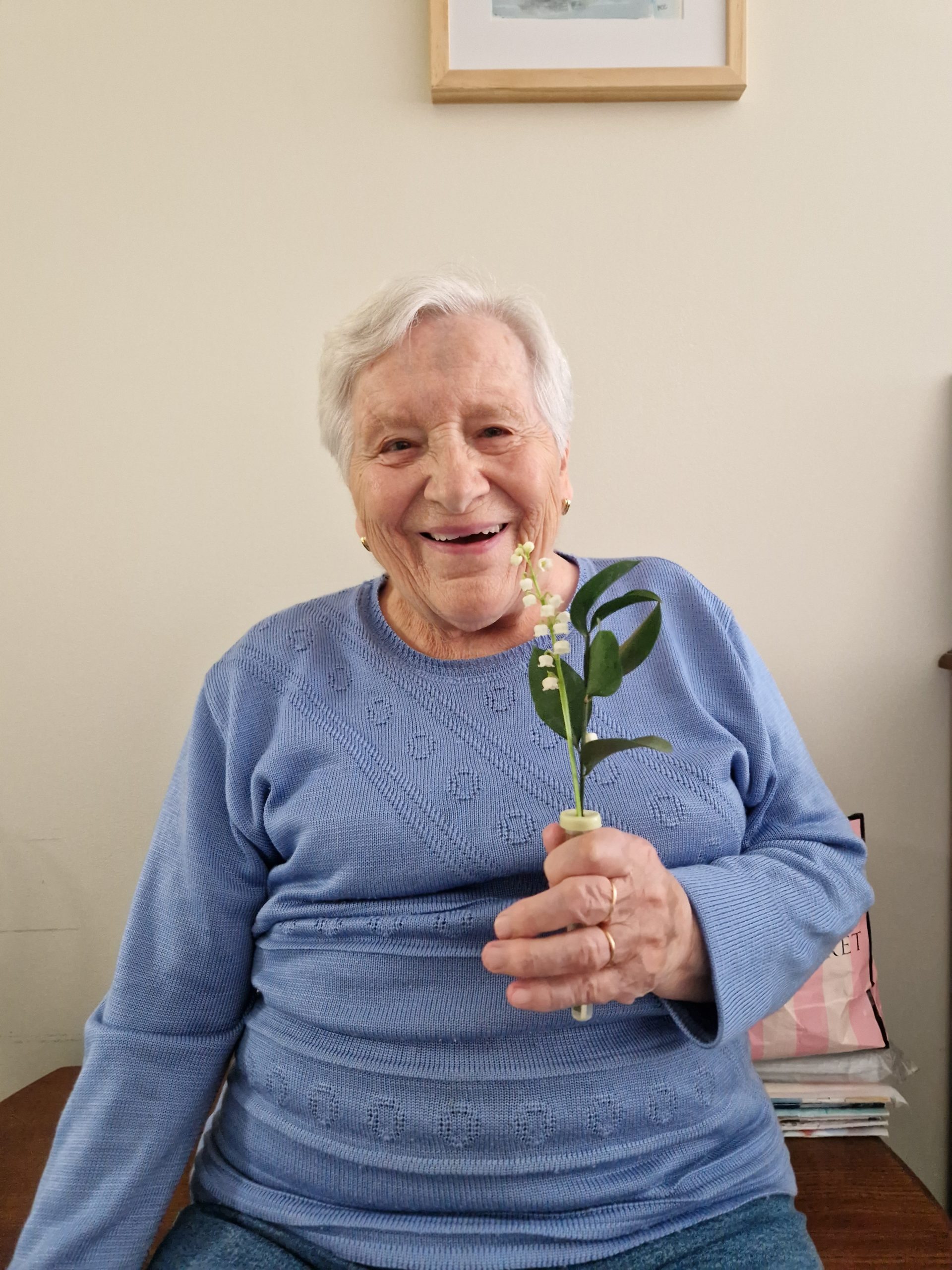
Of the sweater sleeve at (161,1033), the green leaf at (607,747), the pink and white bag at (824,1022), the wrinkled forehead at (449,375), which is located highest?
the wrinkled forehead at (449,375)

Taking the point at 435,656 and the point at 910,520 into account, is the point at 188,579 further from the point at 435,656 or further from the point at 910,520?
the point at 910,520

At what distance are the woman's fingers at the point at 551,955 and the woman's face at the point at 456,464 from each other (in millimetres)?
393

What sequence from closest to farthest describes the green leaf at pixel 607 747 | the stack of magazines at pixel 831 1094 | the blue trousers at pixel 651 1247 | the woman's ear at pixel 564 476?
1. the green leaf at pixel 607 747
2. the blue trousers at pixel 651 1247
3. the woman's ear at pixel 564 476
4. the stack of magazines at pixel 831 1094

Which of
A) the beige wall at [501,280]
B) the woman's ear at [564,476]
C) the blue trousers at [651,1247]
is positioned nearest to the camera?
the blue trousers at [651,1247]

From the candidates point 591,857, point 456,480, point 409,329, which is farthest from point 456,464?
point 591,857

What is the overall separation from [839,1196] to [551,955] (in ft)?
2.38

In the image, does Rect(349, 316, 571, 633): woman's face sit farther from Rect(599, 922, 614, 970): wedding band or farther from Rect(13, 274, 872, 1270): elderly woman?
Rect(599, 922, 614, 970): wedding band

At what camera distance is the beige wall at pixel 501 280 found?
144 centimetres

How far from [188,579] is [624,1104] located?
980mm

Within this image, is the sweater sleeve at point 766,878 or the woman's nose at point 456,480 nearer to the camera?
the sweater sleeve at point 766,878

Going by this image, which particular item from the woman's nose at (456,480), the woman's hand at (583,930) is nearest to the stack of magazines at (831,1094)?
the woman's hand at (583,930)

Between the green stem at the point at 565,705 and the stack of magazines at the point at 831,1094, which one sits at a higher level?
the green stem at the point at 565,705

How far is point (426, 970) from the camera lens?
3.15 ft

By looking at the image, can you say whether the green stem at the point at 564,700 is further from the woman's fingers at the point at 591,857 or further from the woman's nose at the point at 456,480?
the woman's nose at the point at 456,480
